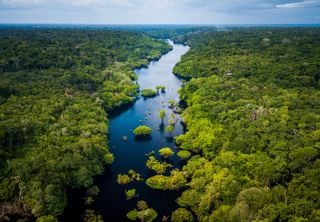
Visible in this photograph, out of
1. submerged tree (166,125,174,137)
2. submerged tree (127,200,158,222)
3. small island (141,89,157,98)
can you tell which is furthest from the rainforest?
submerged tree (166,125,174,137)

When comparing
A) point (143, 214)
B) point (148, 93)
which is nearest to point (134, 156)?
point (143, 214)

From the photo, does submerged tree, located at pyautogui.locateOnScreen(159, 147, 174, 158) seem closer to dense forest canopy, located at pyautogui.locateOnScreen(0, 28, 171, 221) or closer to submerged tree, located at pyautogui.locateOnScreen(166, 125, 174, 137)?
dense forest canopy, located at pyautogui.locateOnScreen(0, 28, 171, 221)

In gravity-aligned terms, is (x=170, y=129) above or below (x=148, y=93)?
below

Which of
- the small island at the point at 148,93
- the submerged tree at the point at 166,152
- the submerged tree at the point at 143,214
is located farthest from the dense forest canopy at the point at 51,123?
the submerged tree at the point at 166,152

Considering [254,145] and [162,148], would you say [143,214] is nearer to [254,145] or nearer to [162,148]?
[254,145]

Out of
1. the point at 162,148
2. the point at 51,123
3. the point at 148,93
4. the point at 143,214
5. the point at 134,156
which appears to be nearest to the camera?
the point at 143,214

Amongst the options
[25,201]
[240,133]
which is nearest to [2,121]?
[25,201]

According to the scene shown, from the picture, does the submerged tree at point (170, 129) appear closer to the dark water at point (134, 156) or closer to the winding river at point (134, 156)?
the winding river at point (134, 156)

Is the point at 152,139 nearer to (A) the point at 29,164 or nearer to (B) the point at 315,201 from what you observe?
(A) the point at 29,164
